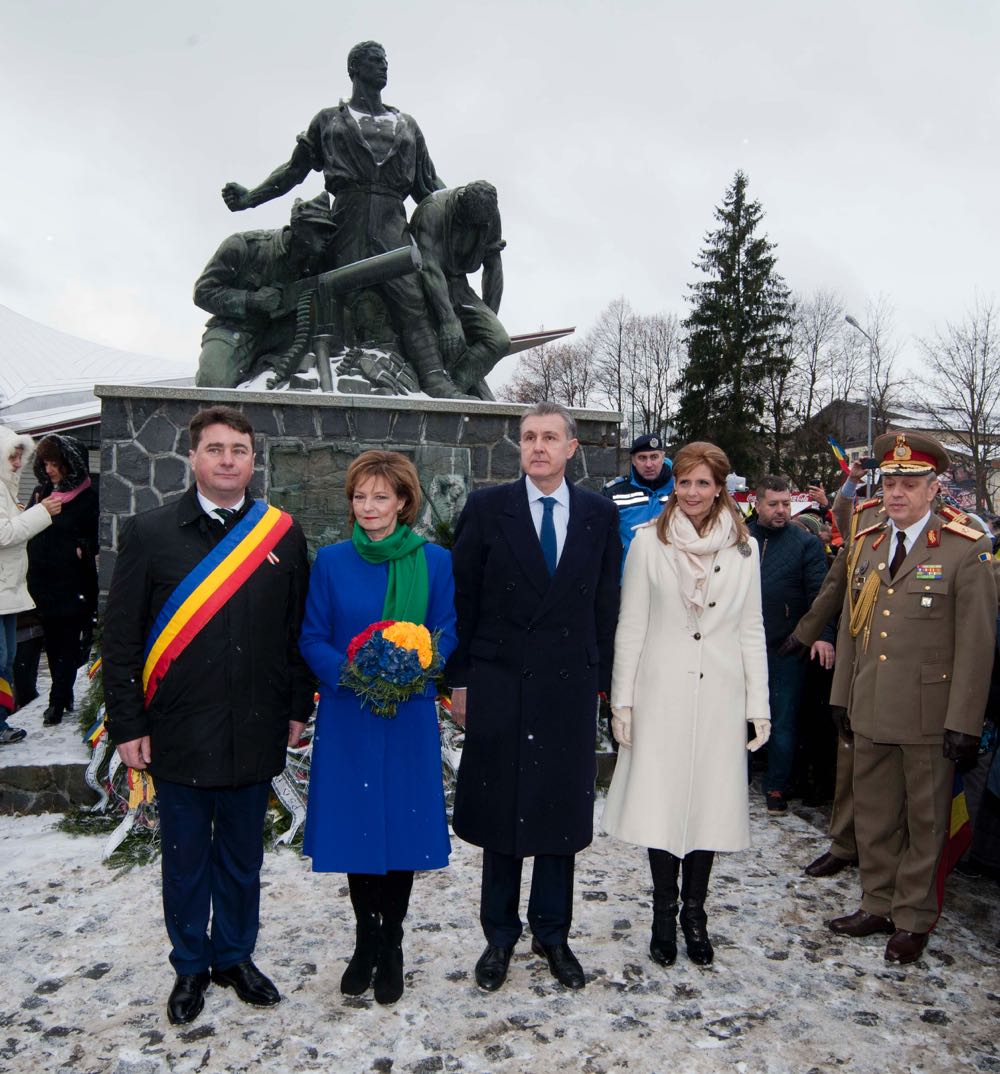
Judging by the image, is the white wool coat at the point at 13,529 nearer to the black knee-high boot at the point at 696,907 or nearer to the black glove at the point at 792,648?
the black knee-high boot at the point at 696,907

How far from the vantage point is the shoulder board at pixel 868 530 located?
3709mm

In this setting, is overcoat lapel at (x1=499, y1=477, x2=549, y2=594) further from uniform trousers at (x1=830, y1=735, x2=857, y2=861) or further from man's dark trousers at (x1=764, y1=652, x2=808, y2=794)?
man's dark trousers at (x1=764, y1=652, x2=808, y2=794)

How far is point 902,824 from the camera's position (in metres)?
3.48

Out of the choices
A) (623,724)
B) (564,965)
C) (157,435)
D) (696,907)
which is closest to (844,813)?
(696,907)

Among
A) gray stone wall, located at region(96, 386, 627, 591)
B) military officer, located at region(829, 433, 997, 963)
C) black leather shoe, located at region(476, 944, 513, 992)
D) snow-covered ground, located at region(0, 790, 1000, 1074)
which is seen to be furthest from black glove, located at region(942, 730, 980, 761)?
gray stone wall, located at region(96, 386, 627, 591)

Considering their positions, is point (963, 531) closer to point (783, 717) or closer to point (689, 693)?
point (689, 693)

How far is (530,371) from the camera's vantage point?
48281mm

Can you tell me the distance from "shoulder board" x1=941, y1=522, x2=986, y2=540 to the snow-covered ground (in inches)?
61.9

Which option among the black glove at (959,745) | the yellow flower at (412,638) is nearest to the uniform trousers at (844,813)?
the black glove at (959,745)

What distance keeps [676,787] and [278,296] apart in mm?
5847

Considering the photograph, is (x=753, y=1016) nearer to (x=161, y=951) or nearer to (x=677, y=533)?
(x=677, y=533)

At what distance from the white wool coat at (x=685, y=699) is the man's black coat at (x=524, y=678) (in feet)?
0.57

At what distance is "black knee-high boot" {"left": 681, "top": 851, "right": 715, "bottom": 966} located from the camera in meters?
3.16

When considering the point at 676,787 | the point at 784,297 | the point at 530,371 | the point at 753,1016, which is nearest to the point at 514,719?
the point at 676,787
